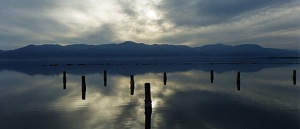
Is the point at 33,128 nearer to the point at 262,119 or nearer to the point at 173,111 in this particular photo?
the point at 173,111

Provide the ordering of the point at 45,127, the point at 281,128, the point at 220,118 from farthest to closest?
the point at 220,118 < the point at 45,127 < the point at 281,128

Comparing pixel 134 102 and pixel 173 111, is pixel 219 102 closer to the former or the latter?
pixel 173 111

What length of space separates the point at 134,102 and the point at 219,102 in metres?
8.38

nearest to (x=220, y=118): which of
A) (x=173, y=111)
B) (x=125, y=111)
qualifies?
(x=173, y=111)

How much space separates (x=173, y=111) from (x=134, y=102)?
5670 millimetres

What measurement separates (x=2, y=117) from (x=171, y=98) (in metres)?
16.4

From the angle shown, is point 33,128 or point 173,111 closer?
point 33,128

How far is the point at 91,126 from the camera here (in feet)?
60.9

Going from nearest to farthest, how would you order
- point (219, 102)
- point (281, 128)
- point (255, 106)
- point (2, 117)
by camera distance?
1. point (281, 128)
2. point (2, 117)
3. point (255, 106)
4. point (219, 102)

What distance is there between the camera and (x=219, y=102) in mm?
26938

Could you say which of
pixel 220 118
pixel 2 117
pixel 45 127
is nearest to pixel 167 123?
pixel 220 118

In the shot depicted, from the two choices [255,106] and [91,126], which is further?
[255,106]

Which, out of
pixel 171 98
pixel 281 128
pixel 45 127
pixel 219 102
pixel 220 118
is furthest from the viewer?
pixel 171 98

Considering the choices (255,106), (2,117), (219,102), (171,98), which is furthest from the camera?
(171,98)
